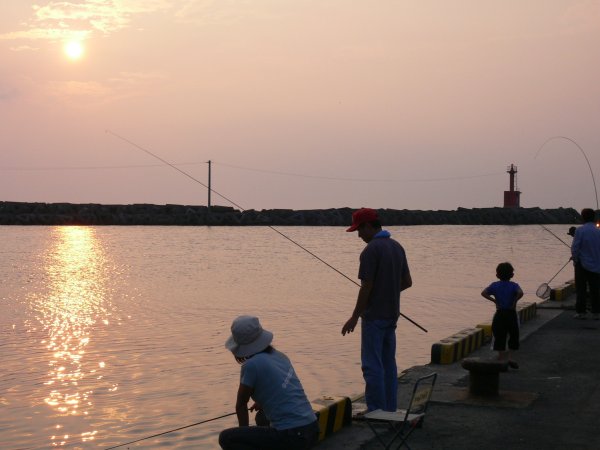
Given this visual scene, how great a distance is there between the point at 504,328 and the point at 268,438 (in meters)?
5.04

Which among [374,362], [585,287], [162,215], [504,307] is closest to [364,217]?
[374,362]

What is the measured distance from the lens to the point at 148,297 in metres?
27.3

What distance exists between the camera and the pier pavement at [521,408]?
6973mm

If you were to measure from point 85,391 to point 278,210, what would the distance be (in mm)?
83825

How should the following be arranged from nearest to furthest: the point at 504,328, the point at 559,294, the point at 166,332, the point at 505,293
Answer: the point at 505,293
the point at 504,328
the point at 559,294
the point at 166,332

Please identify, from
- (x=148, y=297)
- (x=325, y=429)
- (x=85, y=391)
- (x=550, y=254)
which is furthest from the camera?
Answer: (x=550, y=254)

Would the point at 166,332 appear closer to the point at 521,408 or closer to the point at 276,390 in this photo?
the point at 521,408

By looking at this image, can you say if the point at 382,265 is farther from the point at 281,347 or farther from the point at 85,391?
the point at 281,347

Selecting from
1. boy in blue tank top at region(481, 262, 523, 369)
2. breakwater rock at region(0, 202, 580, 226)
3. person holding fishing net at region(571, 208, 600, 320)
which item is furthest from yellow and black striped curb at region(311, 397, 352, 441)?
breakwater rock at region(0, 202, 580, 226)

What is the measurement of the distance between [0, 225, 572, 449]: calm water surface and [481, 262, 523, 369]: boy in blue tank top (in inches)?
99.1

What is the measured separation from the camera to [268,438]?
536 centimetres

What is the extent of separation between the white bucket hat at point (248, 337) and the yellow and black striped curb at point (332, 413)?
179cm

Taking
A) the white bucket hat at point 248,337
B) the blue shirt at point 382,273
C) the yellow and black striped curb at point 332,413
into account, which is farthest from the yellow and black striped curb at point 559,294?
the white bucket hat at point 248,337

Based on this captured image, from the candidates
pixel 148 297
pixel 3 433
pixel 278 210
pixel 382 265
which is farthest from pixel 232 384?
pixel 278 210
